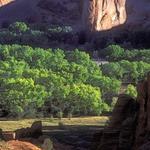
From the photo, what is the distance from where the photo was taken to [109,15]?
144 m

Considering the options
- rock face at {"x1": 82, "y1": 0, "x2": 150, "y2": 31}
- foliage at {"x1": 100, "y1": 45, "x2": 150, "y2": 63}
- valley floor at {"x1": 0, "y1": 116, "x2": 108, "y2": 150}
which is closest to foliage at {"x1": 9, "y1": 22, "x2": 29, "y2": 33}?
rock face at {"x1": 82, "y1": 0, "x2": 150, "y2": 31}

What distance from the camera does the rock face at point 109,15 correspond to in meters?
141

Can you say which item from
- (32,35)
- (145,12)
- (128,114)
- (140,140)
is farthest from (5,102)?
(145,12)

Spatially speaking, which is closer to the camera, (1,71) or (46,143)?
(46,143)

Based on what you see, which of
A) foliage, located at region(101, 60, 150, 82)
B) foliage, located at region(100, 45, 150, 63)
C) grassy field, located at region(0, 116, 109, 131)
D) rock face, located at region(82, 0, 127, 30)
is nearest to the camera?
grassy field, located at region(0, 116, 109, 131)

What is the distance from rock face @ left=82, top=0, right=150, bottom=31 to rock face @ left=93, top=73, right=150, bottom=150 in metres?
98.8

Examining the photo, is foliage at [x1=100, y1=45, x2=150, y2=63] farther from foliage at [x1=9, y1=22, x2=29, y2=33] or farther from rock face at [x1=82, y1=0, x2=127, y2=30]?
foliage at [x1=9, y1=22, x2=29, y2=33]

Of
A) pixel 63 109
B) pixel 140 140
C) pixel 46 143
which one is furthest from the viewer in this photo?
pixel 63 109

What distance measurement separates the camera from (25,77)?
6944 centimetres

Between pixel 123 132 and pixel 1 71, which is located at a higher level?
pixel 1 71

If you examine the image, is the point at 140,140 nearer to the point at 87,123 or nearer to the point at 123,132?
the point at 123,132

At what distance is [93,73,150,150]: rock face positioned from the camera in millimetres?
36250

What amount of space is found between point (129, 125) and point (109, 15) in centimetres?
10670

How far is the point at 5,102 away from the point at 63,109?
5.88 m
